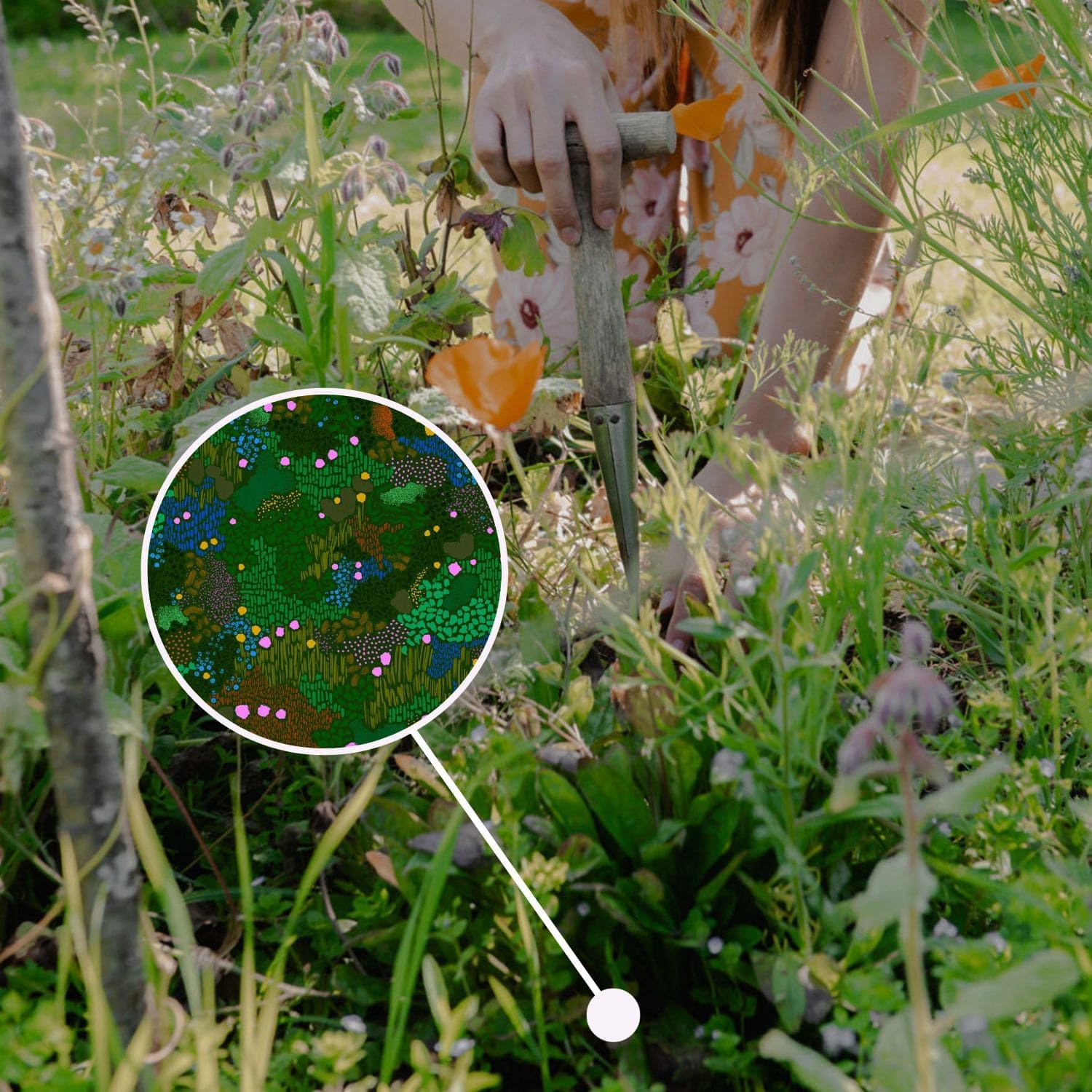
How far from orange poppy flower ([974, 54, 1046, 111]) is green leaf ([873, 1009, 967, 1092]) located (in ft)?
2.80

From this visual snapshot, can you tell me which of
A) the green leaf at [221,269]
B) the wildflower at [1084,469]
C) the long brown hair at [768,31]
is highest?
the long brown hair at [768,31]

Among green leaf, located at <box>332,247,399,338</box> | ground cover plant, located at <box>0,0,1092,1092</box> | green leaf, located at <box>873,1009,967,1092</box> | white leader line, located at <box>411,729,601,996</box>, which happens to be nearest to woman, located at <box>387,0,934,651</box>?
ground cover plant, located at <box>0,0,1092,1092</box>

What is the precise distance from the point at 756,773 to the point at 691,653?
45cm

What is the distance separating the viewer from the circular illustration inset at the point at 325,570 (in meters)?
0.88

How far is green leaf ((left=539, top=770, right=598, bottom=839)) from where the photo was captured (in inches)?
34.1

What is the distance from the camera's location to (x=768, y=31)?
5.49 ft

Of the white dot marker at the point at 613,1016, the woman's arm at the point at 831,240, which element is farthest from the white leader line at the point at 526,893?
the woman's arm at the point at 831,240

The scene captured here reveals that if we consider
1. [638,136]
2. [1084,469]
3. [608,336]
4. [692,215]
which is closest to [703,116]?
[638,136]

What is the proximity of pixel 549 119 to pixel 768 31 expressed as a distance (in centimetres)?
67

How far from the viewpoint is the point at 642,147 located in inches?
46.6

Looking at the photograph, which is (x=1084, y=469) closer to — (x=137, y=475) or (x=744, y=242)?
(x=137, y=475)

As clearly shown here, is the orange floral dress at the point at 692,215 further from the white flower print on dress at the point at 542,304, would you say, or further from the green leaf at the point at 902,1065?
the green leaf at the point at 902,1065

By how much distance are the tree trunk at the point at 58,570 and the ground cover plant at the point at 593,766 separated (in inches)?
0.6

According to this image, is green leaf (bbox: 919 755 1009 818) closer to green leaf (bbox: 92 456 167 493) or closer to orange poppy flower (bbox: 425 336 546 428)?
orange poppy flower (bbox: 425 336 546 428)
